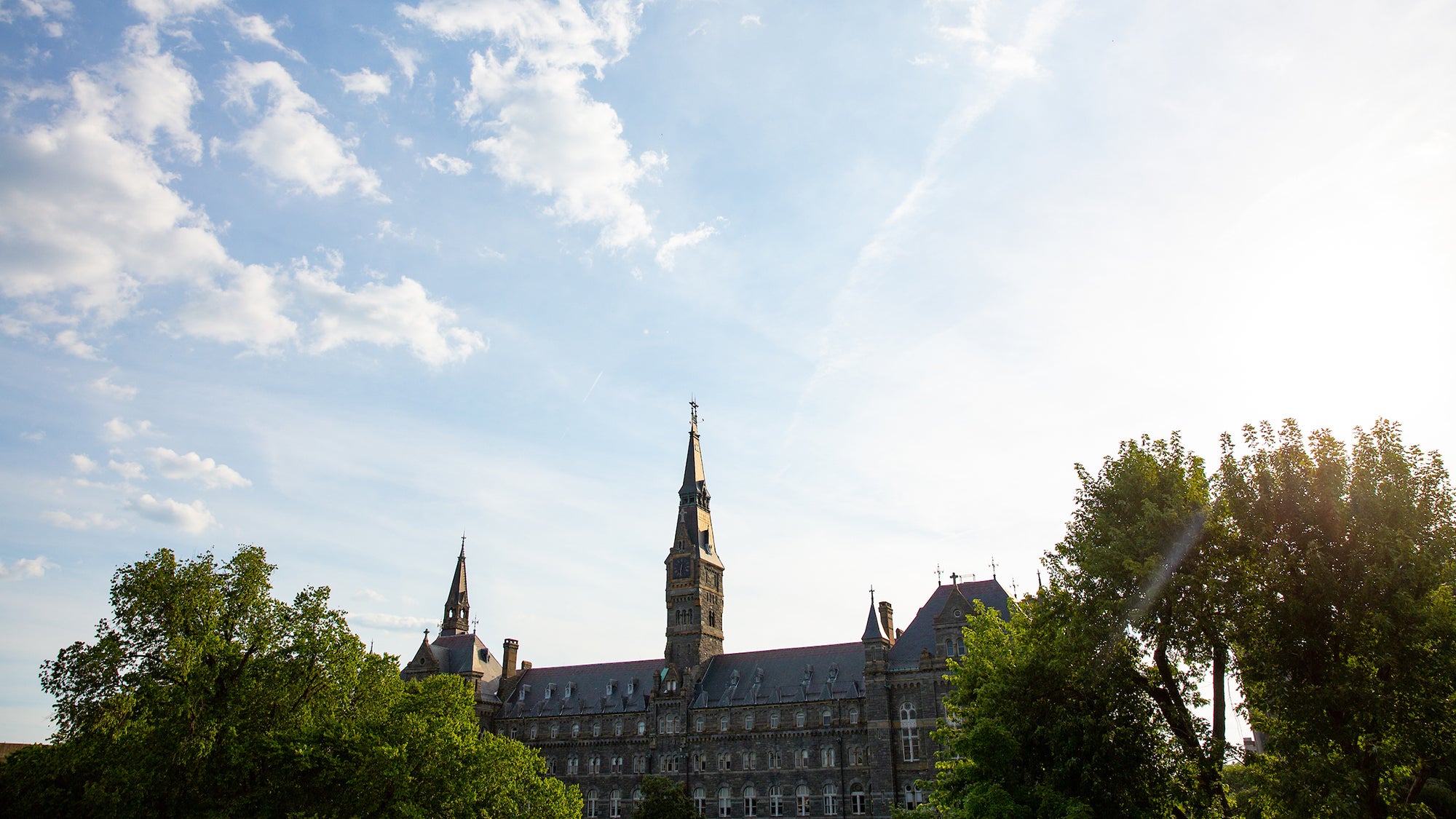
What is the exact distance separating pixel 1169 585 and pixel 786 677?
52324mm

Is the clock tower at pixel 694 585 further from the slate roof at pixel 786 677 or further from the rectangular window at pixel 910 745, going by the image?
the rectangular window at pixel 910 745

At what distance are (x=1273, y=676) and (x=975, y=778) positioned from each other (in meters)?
11.4

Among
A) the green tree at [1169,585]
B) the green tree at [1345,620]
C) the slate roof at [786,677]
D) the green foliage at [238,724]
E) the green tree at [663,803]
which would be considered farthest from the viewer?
the slate roof at [786,677]

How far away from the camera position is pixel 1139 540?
1185 inches

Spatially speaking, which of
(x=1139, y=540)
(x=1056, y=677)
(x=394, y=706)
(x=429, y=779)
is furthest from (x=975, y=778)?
(x=394, y=706)

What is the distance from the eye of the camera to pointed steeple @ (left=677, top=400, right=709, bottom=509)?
291ft

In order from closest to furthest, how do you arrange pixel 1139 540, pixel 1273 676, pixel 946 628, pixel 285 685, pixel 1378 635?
pixel 1378 635
pixel 1273 676
pixel 1139 540
pixel 285 685
pixel 946 628

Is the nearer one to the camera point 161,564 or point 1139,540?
point 1139,540

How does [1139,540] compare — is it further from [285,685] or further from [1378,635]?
[285,685]

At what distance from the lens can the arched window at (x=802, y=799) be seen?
7031 cm

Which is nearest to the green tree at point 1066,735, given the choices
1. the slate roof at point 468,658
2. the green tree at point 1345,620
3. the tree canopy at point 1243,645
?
the tree canopy at point 1243,645

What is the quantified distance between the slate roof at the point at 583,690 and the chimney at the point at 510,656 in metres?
1.73

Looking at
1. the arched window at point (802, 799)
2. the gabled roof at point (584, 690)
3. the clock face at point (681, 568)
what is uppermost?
the clock face at point (681, 568)

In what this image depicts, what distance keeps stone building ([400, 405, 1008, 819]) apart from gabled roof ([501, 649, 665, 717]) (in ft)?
0.50
